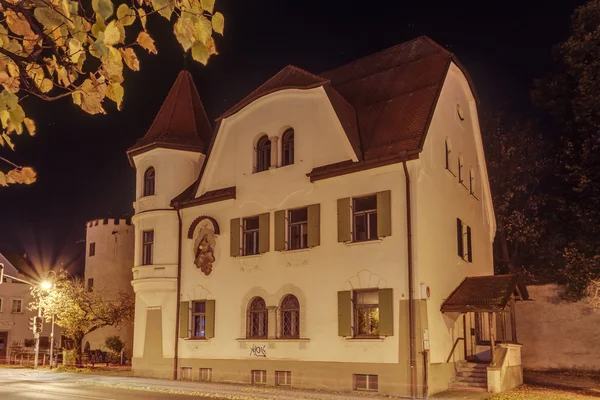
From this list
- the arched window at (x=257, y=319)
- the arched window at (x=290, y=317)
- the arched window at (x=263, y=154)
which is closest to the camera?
the arched window at (x=290, y=317)

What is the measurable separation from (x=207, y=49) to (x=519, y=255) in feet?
116

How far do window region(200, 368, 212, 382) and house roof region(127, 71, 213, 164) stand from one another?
910cm

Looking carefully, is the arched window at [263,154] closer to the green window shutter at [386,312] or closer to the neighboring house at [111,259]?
the green window shutter at [386,312]

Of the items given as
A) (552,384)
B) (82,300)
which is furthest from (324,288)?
(82,300)

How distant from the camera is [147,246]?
1157 inches

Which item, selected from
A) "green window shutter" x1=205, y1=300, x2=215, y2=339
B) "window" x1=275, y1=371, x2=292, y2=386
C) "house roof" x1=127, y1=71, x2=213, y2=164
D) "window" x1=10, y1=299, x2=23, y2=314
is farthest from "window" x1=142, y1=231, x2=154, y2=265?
"window" x1=10, y1=299, x2=23, y2=314

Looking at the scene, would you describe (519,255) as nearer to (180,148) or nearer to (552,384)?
(552,384)

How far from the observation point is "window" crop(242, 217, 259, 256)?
26.0m

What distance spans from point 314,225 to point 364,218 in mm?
1841

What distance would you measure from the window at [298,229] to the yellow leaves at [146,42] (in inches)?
761

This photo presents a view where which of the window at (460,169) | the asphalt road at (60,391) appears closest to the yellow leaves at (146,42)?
the asphalt road at (60,391)

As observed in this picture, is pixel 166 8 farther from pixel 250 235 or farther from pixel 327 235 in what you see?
pixel 250 235

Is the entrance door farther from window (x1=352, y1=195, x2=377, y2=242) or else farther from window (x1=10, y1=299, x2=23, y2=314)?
window (x1=352, y1=195, x2=377, y2=242)

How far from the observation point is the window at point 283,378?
2378 cm
